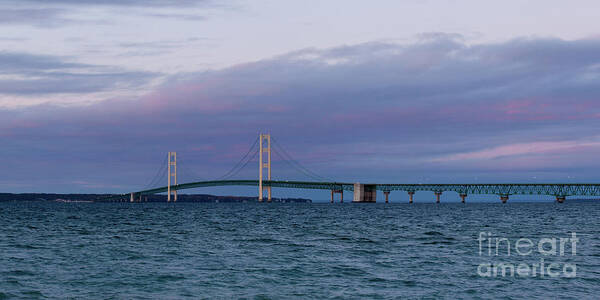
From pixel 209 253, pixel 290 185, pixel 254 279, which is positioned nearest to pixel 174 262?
pixel 209 253

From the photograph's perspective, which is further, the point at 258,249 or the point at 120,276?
the point at 258,249

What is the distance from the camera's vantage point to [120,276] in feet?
78.5

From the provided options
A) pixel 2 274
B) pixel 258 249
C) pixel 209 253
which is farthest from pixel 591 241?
pixel 2 274

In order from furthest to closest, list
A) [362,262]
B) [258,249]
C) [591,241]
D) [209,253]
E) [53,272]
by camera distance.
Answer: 1. [591,241]
2. [258,249]
3. [209,253]
4. [362,262]
5. [53,272]

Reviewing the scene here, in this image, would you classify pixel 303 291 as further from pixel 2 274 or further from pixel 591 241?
pixel 591 241

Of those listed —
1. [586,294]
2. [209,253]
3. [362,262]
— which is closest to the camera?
[586,294]

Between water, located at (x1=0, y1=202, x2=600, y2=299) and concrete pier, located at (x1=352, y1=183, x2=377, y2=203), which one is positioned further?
concrete pier, located at (x1=352, y1=183, x2=377, y2=203)

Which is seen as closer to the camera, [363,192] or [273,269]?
[273,269]

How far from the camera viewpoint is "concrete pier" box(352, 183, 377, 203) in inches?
7530

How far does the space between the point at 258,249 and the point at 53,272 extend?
11647 mm

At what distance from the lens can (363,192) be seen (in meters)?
192

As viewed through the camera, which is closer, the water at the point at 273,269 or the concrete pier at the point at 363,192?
the water at the point at 273,269

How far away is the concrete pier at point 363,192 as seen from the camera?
627 ft

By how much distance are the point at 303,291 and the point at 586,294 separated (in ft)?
30.3
